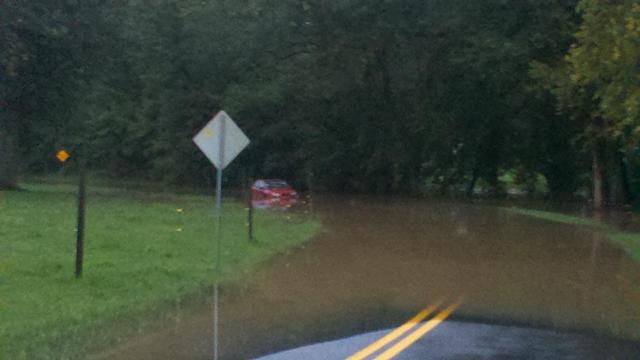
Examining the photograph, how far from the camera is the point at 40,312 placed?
12391mm

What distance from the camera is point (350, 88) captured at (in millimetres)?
51750

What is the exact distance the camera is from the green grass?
25.3m

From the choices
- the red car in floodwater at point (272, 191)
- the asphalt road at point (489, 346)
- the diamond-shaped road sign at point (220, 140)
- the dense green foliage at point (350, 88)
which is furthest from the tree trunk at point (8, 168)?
the asphalt road at point (489, 346)

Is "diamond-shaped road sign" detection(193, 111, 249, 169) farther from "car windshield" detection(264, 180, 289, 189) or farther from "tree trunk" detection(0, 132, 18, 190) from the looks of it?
"car windshield" detection(264, 180, 289, 189)

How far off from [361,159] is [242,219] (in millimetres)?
24674

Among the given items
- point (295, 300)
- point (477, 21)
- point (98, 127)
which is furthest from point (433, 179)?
point (295, 300)

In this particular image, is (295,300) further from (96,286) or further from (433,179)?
(433,179)

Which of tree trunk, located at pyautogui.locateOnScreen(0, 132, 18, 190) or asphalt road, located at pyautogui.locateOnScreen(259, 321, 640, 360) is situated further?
tree trunk, located at pyautogui.locateOnScreen(0, 132, 18, 190)

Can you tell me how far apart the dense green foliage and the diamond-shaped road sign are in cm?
2185

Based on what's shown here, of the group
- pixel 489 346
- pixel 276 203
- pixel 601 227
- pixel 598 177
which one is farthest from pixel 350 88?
pixel 489 346

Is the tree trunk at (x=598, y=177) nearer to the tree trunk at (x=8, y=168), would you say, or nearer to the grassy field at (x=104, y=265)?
the grassy field at (x=104, y=265)

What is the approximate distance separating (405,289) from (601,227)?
17827mm

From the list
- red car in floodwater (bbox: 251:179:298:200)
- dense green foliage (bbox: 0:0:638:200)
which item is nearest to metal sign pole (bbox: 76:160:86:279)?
dense green foliage (bbox: 0:0:638:200)

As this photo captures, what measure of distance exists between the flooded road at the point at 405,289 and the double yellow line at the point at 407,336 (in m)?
0.21
